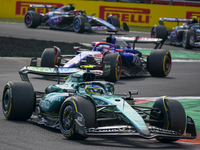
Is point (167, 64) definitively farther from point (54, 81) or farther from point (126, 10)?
point (126, 10)

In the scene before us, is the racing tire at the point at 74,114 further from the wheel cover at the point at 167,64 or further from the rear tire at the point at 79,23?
the rear tire at the point at 79,23

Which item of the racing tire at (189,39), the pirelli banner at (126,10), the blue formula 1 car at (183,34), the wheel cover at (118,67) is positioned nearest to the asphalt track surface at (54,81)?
the wheel cover at (118,67)

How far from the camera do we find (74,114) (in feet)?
22.1

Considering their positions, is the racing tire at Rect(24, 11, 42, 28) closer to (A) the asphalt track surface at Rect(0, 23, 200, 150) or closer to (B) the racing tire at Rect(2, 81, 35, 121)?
(A) the asphalt track surface at Rect(0, 23, 200, 150)

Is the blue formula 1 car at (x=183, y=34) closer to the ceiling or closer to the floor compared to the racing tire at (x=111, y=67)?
closer to the ceiling

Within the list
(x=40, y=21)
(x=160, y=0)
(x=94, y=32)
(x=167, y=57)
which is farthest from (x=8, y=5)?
(x=167, y=57)

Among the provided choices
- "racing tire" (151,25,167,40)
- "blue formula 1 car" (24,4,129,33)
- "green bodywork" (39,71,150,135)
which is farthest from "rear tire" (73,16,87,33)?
"green bodywork" (39,71,150,135)

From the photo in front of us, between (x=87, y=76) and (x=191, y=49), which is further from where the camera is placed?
(x=191, y=49)

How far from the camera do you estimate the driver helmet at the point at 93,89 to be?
798cm

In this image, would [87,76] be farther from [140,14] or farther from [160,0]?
[160,0]

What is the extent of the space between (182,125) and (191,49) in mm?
19434

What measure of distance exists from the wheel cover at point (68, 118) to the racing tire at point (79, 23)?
21.4 m

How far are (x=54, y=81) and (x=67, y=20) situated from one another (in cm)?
1618

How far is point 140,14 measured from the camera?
35.4 meters
